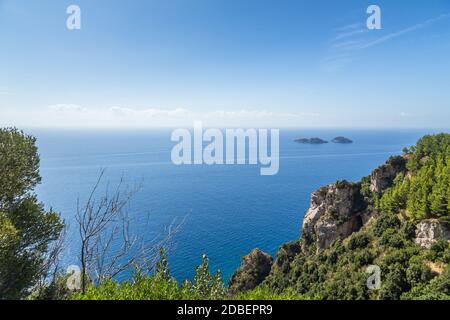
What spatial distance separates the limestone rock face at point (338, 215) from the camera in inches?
1273

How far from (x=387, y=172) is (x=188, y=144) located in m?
126

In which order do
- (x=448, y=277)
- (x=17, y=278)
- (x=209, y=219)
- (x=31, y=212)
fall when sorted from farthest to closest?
(x=209, y=219) → (x=448, y=277) → (x=31, y=212) → (x=17, y=278)

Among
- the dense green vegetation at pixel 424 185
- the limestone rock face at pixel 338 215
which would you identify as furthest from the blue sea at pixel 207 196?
the dense green vegetation at pixel 424 185

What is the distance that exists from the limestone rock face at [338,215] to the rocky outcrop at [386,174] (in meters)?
2.30

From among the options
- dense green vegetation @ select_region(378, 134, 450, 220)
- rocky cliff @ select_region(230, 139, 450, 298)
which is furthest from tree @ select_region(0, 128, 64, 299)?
dense green vegetation @ select_region(378, 134, 450, 220)

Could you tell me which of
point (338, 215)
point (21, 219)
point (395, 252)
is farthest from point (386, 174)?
point (21, 219)

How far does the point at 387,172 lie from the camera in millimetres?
32375

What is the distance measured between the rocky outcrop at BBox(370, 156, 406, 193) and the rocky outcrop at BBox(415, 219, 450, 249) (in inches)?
391

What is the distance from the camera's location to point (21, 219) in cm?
1037

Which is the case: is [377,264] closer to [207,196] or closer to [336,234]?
[336,234]

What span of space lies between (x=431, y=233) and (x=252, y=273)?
20.5m

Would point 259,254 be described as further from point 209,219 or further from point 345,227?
point 209,219

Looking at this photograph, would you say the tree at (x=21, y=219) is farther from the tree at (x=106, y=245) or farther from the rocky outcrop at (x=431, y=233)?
the rocky outcrop at (x=431, y=233)
